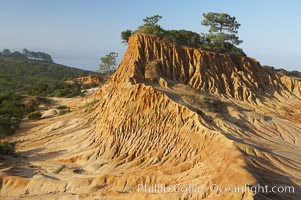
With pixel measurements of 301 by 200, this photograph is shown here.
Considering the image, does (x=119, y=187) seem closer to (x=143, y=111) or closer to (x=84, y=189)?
(x=84, y=189)

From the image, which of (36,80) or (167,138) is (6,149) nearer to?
(167,138)

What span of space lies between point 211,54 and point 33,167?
64.1 ft

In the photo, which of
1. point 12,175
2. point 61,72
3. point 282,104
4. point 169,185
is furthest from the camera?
point 61,72

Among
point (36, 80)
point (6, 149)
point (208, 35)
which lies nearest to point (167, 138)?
point (6, 149)

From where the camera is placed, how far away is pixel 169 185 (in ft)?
55.7

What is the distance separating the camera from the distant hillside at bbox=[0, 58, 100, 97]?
6253 centimetres

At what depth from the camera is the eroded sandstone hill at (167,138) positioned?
1672 centimetres

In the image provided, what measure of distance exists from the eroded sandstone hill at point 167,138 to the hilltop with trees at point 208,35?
9.23 feet

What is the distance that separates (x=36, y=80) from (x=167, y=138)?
74.0 m

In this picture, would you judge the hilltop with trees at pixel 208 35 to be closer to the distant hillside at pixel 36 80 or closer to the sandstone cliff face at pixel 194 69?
the sandstone cliff face at pixel 194 69

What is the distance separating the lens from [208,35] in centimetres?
4453

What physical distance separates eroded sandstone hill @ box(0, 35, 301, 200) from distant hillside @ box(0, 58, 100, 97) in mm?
28039

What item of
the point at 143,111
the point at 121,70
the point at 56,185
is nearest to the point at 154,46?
the point at 121,70

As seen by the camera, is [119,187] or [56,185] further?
[56,185]
